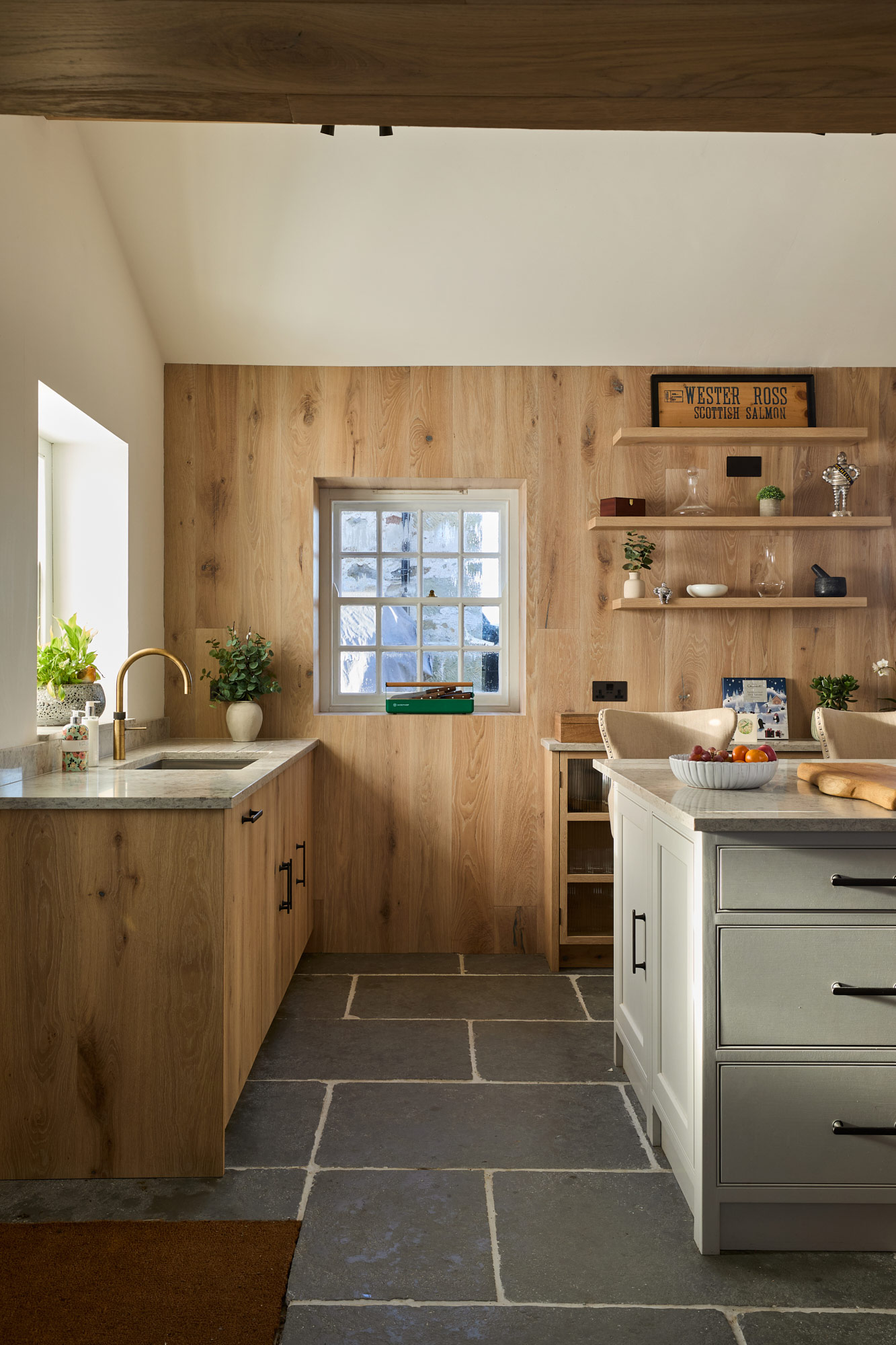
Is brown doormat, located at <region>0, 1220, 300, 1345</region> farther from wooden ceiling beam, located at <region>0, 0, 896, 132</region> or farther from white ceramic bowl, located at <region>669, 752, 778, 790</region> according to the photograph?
wooden ceiling beam, located at <region>0, 0, 896, 132</region>

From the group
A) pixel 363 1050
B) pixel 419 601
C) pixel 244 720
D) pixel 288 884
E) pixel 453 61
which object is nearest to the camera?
pixel 453 61

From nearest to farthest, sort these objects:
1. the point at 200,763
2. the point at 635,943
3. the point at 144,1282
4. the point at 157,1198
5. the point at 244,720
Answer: the point at 144,1282 → the point at 157,1198 → the point at 635,943 → the point at 200,763 → the point at 244,720

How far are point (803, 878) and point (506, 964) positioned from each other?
2.21m

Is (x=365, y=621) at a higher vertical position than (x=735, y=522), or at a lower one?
lower

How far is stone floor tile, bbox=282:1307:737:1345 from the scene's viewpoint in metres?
1.63

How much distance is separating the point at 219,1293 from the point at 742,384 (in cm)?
361

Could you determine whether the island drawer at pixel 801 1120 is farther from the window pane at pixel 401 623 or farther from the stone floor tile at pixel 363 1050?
the window pane at pixel 401 623

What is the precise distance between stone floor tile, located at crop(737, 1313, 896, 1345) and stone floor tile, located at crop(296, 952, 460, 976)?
2.10m

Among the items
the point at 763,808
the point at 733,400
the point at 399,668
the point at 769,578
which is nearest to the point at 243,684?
the point at 399,668

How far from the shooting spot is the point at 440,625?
4.29 meters

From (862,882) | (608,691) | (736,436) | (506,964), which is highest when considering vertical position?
(736,436)

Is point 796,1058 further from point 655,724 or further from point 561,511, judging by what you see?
point 561,511

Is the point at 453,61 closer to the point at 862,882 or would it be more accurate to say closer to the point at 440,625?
the point at 862,882

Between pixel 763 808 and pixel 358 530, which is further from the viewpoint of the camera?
pixel 358 530
